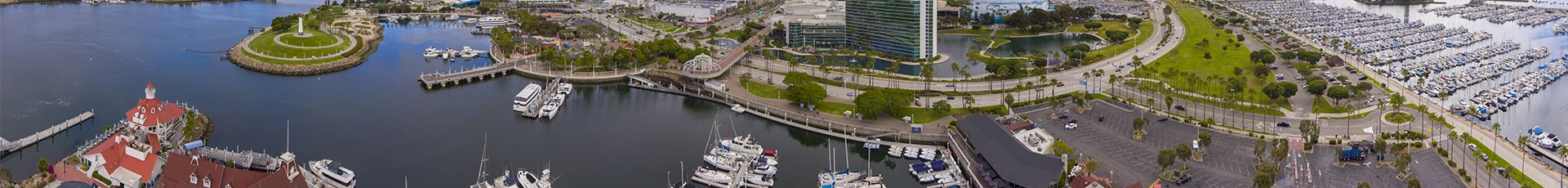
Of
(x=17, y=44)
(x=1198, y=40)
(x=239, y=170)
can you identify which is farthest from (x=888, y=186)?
(x=17, y=44)

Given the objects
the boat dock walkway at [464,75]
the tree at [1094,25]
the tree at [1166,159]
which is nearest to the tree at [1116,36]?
the tree at [1094,25]

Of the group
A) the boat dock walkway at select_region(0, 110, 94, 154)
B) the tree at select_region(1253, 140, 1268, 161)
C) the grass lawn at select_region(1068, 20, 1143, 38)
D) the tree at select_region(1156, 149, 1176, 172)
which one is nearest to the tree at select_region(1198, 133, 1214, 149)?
the tree at select_region(1253, 140, 1268, 161)

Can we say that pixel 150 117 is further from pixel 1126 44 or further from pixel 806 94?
pixel 1126 44

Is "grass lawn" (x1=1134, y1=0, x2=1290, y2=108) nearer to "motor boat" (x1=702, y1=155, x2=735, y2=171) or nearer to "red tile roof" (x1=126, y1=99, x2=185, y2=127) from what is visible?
"motor boat" (x1=702, y1=155, x2=735, y2=171)

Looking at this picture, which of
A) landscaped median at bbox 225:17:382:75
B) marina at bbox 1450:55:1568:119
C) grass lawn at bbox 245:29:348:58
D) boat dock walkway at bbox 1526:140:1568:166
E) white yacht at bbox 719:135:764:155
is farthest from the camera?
grass lawn at bbox 245:29:348:58

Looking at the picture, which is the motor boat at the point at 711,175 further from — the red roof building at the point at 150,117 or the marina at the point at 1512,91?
the marina at the point at 1512,91

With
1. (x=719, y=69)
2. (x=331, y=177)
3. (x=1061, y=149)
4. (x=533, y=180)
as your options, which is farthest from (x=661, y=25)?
(x=1061, y=149)

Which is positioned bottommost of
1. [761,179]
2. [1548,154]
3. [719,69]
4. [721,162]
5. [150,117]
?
[761,179]
